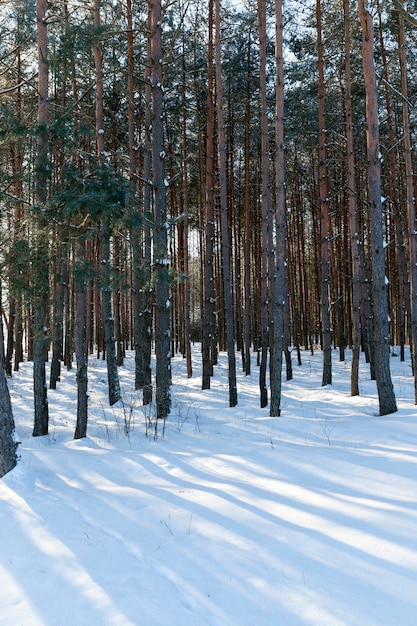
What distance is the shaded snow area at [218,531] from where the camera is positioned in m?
2.59

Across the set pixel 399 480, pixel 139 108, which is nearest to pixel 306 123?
pixel 139 108

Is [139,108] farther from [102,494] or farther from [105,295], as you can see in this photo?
[102,494]

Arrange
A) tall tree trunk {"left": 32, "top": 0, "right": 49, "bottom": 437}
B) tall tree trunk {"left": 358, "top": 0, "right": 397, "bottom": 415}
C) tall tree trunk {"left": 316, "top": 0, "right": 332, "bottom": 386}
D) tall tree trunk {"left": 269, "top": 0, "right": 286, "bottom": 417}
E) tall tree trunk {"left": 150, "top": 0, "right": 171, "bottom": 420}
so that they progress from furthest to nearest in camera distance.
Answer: tall tree trunk {"left": 316, "top": 0, "right": 332, "bottom": 386}
tall tree trunk {"left": 150, "top": 0, "right": 171, "bottom": 420}
tall tree trunk {"left": 269, "top": 0, "right": 286, "bottom": 417}
tall tree trunk {"left": 358, "top": 0, "right": 397, "bottom": 415}
tall tree trunk {"left": 32, "top": 0, "right": 49, "bottom": 437}

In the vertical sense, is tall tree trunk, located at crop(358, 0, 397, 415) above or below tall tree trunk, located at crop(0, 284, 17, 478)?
above

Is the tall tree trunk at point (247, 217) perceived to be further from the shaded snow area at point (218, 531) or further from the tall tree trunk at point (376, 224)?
the shaded snow area at point (218, 531)

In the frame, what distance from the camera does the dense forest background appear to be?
6957 mm

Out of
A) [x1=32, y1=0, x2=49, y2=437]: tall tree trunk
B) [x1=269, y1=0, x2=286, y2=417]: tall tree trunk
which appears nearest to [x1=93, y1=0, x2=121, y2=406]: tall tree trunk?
[x1=32, y1=0, x2=49, y2=437]: tall tree trunk

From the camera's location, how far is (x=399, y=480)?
4.30 meters

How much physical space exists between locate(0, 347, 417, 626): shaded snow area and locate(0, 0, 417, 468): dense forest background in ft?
5.78

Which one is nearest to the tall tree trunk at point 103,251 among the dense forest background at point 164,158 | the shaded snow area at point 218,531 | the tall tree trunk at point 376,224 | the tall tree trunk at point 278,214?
the dense forest background at point 164,158

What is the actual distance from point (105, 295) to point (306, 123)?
36.3ft

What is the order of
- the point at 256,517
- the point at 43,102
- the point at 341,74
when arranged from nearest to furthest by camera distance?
the point at 256,517 → the point at 43,102 → the point at 341,74

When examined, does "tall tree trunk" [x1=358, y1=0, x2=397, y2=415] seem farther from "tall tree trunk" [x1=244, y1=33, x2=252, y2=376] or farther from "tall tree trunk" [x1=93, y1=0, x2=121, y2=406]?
"tall tree trunk" [x1=244, y1=33, x2=252, y2=376]

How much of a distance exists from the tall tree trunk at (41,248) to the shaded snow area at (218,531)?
2.06 metres
